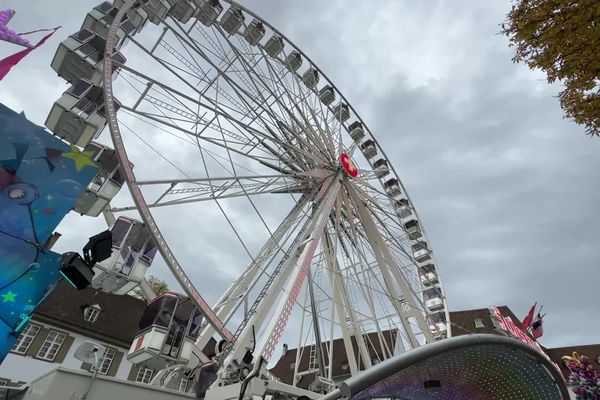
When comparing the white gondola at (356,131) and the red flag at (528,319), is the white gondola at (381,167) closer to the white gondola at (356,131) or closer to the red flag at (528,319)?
the white gondola at (356,131)

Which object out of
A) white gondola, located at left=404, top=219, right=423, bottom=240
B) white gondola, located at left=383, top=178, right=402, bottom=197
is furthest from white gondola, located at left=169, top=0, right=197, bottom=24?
white gondola, located at left=404, top=219, right=423, bottom=240

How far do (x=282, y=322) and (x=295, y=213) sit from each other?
440cm

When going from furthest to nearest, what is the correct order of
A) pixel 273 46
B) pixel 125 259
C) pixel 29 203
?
1. pixel 273 46
2. pixel 125 259
3. pixel 29 203

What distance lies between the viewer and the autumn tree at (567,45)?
15.1 feet

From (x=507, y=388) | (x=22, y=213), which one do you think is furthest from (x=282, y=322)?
(x=507, y=388)

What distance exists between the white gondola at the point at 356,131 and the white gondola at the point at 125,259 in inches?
504

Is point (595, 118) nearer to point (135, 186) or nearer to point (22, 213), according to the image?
point (135, 186)

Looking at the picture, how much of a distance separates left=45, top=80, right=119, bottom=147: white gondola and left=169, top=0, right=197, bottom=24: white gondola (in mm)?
4095

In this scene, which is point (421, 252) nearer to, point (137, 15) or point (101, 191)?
point (101, 191)

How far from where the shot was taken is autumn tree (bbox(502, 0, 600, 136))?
462 centimetres

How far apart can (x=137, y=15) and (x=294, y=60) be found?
638cm

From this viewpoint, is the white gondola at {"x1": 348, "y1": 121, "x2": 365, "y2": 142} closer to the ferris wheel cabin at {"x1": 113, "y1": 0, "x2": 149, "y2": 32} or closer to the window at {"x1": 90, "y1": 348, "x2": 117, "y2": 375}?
the ferris wheel cabin at {"x1": 113, "y1": 0, "x2": 149, "y2": 32}

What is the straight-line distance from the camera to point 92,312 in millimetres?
19500

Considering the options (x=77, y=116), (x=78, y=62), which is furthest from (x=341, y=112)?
(x=77, y=116)
